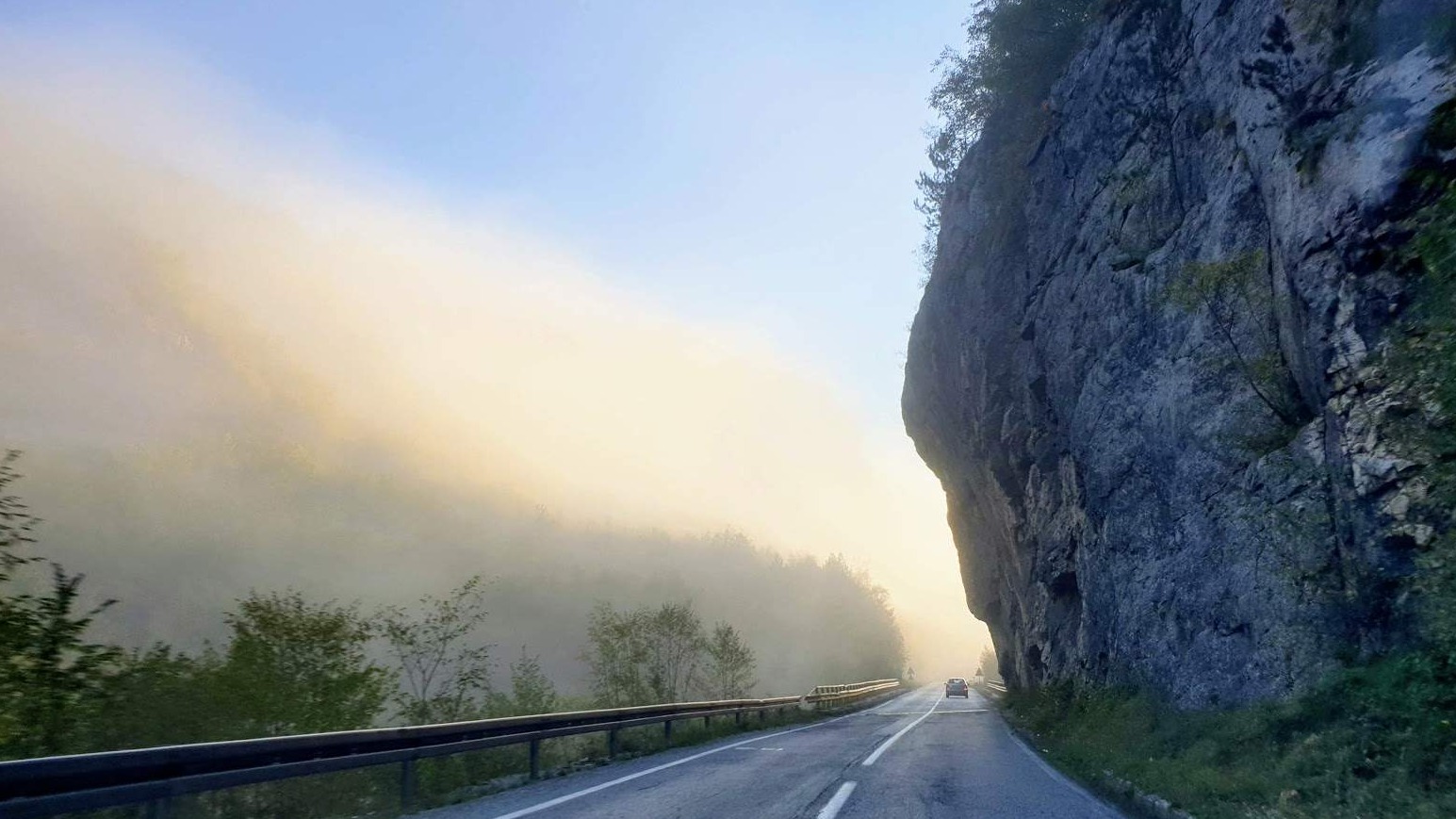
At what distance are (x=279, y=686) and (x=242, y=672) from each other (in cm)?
63

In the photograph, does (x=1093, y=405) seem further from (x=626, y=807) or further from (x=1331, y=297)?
(x=626, y=807)

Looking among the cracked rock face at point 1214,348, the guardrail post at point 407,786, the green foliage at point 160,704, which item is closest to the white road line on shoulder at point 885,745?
the cracked rock face at point 1214,348

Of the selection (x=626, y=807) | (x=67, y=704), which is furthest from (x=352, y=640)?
(x=626, y=807)

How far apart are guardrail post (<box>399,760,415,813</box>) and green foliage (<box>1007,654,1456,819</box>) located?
8.37 meters

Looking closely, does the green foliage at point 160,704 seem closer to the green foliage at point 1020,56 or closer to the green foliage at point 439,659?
the green foliage at point 439,659

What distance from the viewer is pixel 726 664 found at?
38.7 m

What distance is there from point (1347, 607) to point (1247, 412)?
4.82 m

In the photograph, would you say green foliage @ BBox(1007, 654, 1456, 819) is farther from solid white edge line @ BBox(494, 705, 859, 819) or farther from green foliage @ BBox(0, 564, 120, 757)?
green foliage @ BBox(0, 564, 120, 757)

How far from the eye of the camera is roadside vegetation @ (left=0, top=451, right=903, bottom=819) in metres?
8.38

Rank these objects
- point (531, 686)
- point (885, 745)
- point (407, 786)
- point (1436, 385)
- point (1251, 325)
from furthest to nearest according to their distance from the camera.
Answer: point (531, 686) < point (885, 745) < point (1251, 325) < point (407, 786) < point (1436, 385)

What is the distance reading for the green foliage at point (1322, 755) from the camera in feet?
24.7

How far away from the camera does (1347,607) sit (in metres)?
11.4

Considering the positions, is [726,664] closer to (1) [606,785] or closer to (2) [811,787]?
(1) [606,785]

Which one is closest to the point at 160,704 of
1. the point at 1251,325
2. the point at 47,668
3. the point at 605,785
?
the point at 47,668
